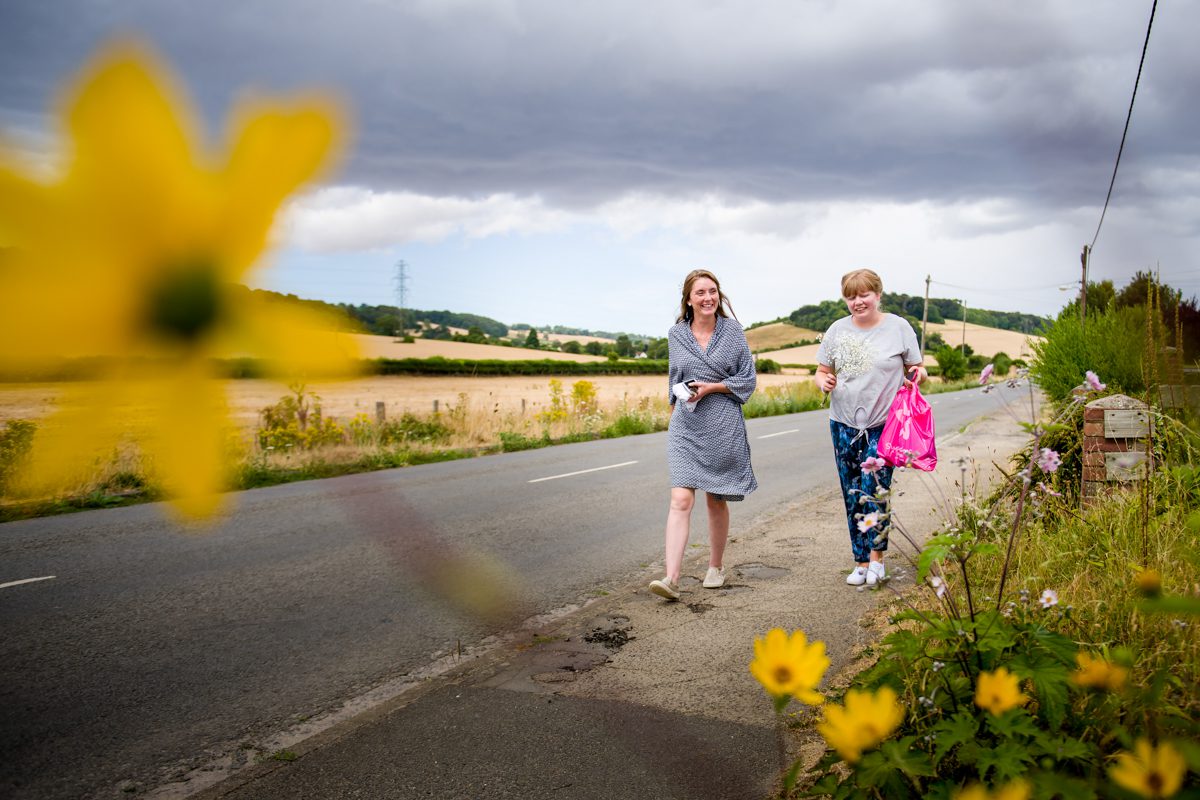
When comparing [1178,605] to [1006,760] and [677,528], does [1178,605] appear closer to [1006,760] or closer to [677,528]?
[1006,760]

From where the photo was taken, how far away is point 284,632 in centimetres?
433

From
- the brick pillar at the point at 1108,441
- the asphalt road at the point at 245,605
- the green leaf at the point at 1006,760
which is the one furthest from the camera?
the brick pillar at the point at 1108,441

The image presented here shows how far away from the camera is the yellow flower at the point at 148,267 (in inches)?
10.0

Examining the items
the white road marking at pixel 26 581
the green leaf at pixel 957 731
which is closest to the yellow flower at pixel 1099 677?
the green leaf at pixel 957 731

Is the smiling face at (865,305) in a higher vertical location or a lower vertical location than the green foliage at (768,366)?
higher

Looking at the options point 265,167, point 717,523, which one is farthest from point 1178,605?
point 717,523

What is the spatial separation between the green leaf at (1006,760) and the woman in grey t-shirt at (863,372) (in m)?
2.81

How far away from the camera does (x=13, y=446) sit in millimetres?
357

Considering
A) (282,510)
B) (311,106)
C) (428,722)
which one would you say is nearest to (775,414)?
(282,510)

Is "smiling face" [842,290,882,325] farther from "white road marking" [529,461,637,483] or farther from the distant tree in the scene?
"white road marking" [529,461,637,483]

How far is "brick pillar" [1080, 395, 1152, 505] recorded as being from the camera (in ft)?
15.8

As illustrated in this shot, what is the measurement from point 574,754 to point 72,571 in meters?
4.35

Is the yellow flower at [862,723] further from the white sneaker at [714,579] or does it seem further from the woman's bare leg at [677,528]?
the white sneaker at [714,579]

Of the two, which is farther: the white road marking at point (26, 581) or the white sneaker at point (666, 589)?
the white road marking at point (26, 581)
